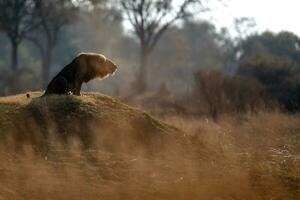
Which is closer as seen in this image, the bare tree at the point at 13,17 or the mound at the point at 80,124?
the mound at the point at 80,124

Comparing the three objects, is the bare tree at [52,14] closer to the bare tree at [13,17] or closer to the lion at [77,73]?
the bare tree at [13,17]

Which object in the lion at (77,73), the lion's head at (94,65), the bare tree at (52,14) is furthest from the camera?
the bare tree at (52,14)

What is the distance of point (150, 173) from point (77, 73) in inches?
130

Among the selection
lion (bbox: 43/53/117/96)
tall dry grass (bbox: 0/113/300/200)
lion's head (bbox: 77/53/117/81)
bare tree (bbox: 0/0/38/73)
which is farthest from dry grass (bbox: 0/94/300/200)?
bare tree (bbox: 0/0/38/73)

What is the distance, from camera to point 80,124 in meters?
8.97

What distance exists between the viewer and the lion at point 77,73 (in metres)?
10.1

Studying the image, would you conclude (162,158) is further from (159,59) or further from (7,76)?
(159,59)

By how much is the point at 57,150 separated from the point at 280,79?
22.4m

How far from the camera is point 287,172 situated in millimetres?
8680

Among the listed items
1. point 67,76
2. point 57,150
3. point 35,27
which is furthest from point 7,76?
point 57,150

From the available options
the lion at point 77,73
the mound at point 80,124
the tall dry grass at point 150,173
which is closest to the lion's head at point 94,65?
the lion at point 77,73

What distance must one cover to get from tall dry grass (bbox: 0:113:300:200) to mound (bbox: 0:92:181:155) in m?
0.14

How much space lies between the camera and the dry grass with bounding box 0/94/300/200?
275 inches

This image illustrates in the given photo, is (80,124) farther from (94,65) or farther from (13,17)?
(13,17)
